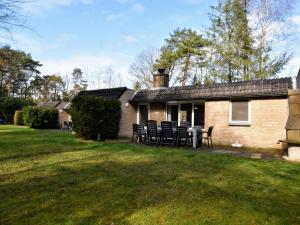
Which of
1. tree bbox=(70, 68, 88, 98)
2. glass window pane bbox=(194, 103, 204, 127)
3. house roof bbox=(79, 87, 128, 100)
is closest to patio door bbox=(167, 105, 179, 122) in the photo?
glass window pane bbox=(194, 103, 204, 127)

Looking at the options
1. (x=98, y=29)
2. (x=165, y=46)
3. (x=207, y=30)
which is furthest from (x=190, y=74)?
(x=98, y=29)

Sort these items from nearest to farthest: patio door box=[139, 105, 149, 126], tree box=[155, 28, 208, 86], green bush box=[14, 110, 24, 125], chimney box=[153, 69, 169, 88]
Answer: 1. patio door box=[139, 105, 149, 126]
2. chimney box=[153, 69, 169, 88]
3. green bush box=[14, 110, 24, 125]
4. tree box=[155, 28, 208, 86]

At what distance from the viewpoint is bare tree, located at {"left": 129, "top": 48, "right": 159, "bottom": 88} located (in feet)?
116

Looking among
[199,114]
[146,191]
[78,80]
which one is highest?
[78,80]

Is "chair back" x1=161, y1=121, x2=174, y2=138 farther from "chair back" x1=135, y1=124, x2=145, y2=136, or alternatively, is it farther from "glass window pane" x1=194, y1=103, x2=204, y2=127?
"glass window pane" x1=194, y1=103, x2=204, y2=127

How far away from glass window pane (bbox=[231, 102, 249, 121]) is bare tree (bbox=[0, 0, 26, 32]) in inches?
407

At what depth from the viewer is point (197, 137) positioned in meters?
12.1

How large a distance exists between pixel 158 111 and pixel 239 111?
210 inches

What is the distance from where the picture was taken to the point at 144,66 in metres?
36.4

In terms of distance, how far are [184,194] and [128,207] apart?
3.97 ft

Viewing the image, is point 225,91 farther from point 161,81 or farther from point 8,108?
point 8,108

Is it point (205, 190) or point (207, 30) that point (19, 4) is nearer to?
point (205, 190)

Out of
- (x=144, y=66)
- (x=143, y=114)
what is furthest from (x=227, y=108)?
(x=144, y=66)

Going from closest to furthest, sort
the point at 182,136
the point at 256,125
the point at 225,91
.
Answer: the point at 182,136 → the point at 256,125 → the point at 225,91
